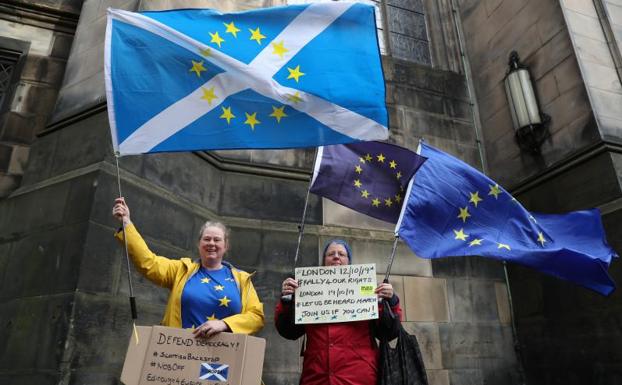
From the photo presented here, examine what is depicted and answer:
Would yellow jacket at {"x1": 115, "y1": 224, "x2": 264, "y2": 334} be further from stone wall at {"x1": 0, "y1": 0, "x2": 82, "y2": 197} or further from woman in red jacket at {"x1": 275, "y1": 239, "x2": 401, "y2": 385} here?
stone wall at {"x1": 0, "y1": 0, "x2": 82, "y2": 197}

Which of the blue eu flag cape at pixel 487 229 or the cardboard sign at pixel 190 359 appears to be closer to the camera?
the cardboard sign at pixel 190 359

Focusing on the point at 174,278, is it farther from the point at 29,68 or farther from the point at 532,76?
the point at 532,76

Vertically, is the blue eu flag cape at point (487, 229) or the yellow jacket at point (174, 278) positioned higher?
the blue eu flag cape at point (487, 229)

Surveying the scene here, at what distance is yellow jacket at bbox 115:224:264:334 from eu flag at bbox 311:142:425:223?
1.36 metres

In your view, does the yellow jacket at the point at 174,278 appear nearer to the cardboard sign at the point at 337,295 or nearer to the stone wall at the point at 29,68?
the cardboard sign at the point at 337,295

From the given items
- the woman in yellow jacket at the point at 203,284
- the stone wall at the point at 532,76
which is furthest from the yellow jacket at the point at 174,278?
the stone wall at the point at 532,76

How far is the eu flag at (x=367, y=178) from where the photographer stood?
4148 millimetres

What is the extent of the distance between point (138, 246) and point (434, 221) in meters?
2.47

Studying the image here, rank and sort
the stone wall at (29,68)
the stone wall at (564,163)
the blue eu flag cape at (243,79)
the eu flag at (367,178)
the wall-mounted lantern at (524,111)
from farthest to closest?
the wall-mounted lantern at (524,111), the stone wall at (564,163), the stone wall at (29,68), the eu flag at (367,178), the blue eu flag cape at (243,79)

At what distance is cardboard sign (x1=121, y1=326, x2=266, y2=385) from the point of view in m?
2.48

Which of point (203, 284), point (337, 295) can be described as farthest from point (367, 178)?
point (203, 284)

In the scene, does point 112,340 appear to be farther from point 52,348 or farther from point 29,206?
point 29,206

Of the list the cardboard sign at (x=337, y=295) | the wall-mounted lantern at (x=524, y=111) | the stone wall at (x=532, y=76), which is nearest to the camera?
the cardboard sign at (x=337, y=295)

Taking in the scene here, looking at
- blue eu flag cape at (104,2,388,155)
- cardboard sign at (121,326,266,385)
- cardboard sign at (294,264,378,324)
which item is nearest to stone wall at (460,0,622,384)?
blue eu flag cape at (104,2,388,155)
